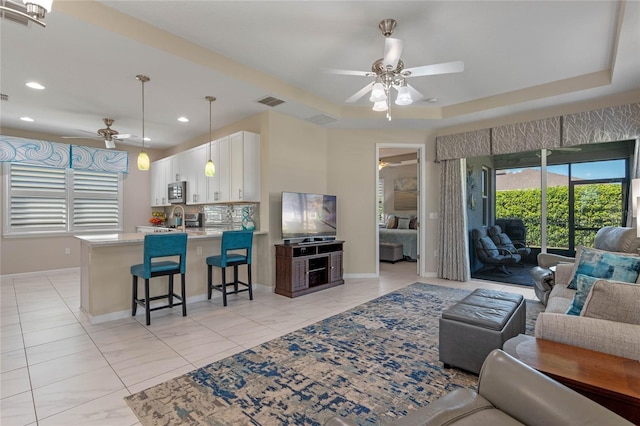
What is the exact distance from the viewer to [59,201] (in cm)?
616

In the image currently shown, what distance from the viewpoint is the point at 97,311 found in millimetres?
3355

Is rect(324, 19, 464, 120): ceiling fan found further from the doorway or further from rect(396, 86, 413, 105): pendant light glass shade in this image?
the doorway

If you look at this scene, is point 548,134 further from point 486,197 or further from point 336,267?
point 336,267

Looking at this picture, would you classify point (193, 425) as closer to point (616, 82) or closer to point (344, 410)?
point (344, 410)

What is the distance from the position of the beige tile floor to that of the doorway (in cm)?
233

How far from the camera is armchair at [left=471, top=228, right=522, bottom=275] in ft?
17.4

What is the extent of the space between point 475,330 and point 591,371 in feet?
2.95

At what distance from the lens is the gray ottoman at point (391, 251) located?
7.24 meters

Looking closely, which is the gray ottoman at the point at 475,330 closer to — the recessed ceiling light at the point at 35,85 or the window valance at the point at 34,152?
the recessed ceiling light at the point at 35,85

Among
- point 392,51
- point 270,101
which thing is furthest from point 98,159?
point 392,51

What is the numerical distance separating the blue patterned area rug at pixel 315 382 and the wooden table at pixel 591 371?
0.77m

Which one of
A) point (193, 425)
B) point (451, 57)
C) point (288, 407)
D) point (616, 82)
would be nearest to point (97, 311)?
point (193, 425)

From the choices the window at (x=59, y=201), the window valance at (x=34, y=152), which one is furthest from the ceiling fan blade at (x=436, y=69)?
the window at (x=59, y=201)

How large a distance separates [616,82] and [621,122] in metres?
0.59
